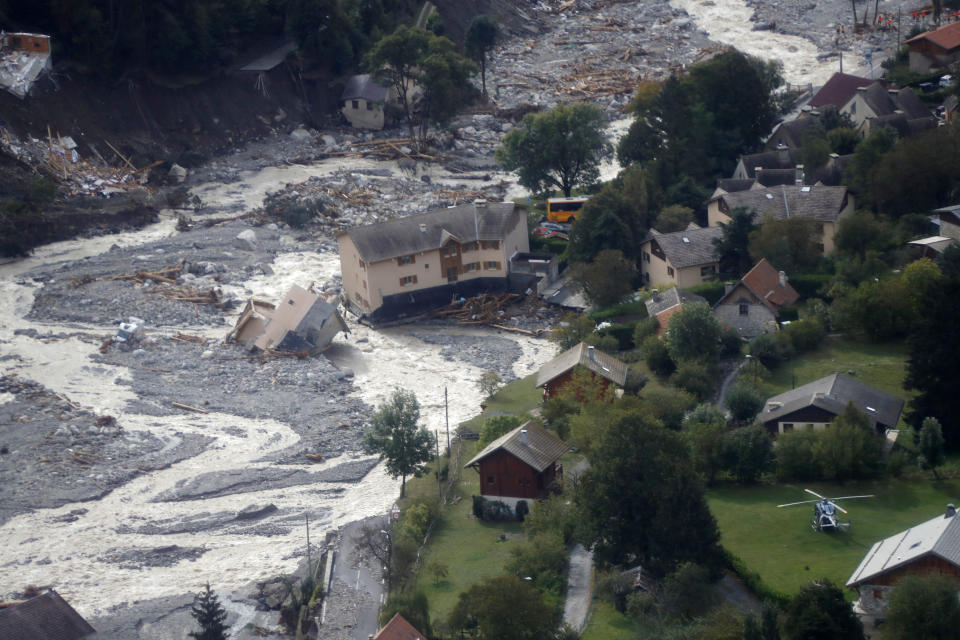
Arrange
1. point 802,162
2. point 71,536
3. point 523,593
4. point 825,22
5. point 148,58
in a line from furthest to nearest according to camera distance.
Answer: point 825,22 < point 148,58 < point 802,162 < point 71,536 < point 523,593

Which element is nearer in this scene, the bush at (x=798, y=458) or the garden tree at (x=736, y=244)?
the bush at (x=798, y=458)

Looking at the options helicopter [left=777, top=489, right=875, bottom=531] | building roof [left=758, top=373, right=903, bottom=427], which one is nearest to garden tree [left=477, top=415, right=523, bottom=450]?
building roof [left=758, top=373, right=903, bottom=427]

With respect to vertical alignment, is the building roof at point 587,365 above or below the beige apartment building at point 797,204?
below

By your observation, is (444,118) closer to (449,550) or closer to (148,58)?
(148,58)

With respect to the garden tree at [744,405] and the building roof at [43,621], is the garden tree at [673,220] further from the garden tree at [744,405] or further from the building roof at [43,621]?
the building roof at [43,621]

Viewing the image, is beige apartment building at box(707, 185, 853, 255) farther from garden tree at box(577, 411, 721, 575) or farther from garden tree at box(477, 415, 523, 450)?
→ garden tree at box(577, 411, 721, 575)

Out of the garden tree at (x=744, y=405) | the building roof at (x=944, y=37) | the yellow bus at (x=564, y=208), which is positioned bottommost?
the yellow bus at (x=564, y=208)

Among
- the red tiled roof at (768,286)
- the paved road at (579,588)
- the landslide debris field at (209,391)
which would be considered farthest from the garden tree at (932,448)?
the landslide debris field at (209,391)

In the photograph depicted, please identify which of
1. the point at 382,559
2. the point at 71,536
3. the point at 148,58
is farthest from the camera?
the point at 148,58

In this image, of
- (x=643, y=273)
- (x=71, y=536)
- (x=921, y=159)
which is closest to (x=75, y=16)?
(x=643, y=273)
